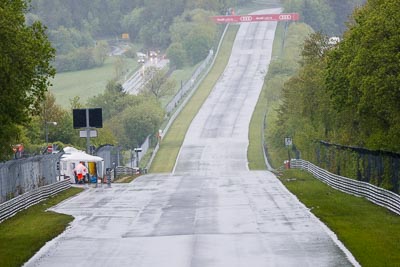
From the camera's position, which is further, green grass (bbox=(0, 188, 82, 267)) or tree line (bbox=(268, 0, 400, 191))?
tree line (bbox=(268, 0, 400, 191))

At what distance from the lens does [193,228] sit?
35.5 meters

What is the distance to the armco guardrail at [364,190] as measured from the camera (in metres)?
40.8

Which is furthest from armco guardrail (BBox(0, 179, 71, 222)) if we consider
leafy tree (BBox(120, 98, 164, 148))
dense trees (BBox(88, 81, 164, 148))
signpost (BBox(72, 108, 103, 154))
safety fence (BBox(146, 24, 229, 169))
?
leafy tree (BBox(120, 98, 164, 148))

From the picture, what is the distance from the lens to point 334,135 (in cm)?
7850

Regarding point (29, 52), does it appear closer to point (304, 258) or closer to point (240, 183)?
point (304, 258)

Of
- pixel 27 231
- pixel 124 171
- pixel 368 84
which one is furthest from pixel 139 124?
pixel 27 231

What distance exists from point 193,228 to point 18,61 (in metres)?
7.76

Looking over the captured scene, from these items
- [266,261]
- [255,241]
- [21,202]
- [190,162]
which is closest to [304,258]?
[266,261]

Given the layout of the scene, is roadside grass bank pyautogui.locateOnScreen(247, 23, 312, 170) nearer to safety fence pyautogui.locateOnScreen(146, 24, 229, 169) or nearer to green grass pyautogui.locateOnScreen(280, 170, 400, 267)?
safety fence pyautogui.locateOnScreen(146, 24, 229, 169)

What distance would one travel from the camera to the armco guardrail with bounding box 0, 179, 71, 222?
41.7m

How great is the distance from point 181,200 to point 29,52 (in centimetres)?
1466

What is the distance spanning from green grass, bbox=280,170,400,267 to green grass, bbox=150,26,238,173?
5445 centimetres

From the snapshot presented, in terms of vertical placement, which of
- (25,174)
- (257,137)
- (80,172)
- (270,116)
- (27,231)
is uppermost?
(270,116)

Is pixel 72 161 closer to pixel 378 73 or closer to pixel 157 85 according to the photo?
pixel 378 73
